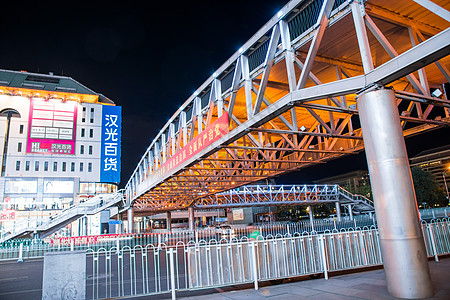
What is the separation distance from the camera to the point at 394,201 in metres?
6.76

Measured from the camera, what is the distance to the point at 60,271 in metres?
8.21

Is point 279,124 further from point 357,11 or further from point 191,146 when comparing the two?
point 357,11

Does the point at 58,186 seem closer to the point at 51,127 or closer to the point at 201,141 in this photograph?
the point at 51,127

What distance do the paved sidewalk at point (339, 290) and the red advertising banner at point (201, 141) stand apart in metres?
6.57

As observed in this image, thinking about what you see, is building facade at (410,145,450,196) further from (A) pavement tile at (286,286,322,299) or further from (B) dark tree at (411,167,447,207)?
(A) pavement tile at (286,286,322,299)

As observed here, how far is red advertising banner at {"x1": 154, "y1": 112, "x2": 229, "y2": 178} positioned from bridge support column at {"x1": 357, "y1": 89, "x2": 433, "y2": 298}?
6.85 m

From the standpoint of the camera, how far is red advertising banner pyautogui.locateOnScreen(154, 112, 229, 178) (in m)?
13.6

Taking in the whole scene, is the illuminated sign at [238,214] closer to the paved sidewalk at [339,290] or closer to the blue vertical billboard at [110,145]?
the blue vertical billboard at [110,145]

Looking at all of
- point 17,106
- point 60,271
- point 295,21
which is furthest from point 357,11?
point 17,106

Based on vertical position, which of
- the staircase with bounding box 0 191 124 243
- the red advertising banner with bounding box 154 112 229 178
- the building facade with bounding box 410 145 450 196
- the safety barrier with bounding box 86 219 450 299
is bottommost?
the safety barrier with bounding box 86 219 450 299

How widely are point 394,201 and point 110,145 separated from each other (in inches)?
2714

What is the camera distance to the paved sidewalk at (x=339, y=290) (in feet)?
24.3

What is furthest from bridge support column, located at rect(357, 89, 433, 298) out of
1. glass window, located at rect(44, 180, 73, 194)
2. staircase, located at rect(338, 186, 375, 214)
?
glass window, located at rect(44, 180, 73, 194)

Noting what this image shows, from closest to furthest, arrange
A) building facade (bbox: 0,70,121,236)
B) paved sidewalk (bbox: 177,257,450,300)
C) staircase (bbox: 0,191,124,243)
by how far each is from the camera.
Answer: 1. paved sidewalk (bbox: 177,257,450,300)
2. staircase (bbox: 0,191,124,243)
3. building facade (bbox: 0,70,121,236)
